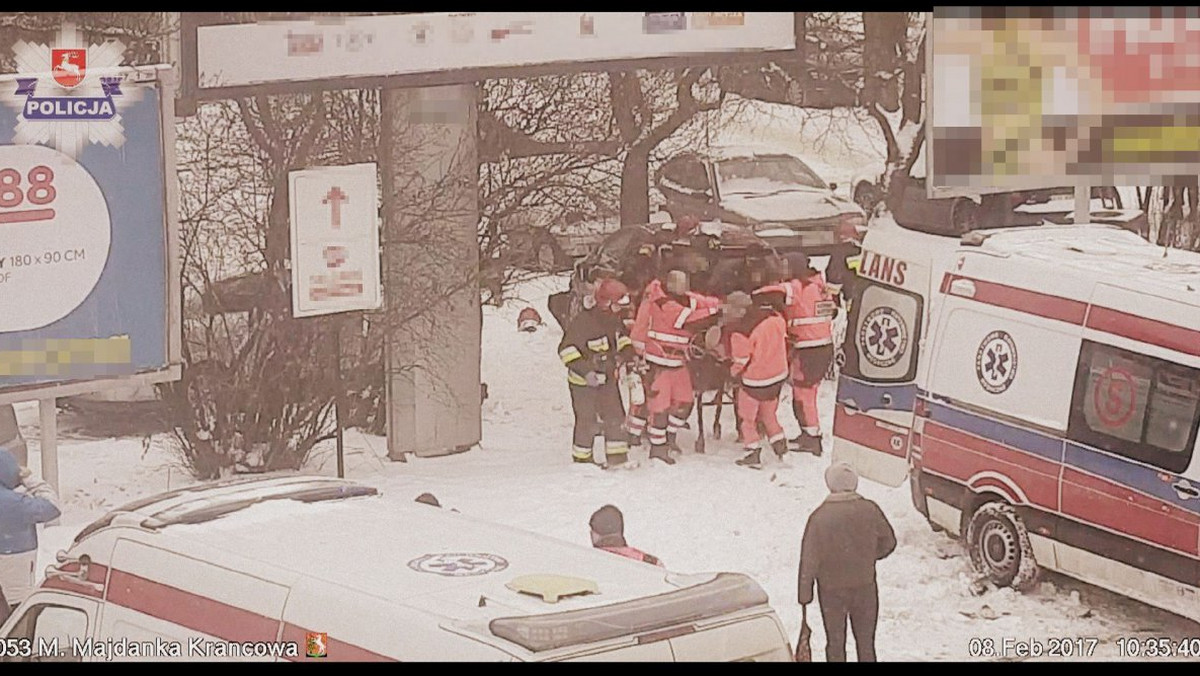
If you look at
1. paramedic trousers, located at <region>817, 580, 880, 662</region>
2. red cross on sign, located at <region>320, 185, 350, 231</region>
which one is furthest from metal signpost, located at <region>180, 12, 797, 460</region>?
paramedic trousers, located at <region>817, 580, 880, 662</region>

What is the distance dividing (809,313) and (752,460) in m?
0.38

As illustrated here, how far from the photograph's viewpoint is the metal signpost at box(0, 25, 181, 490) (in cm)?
507

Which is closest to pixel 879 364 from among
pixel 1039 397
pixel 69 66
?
pixel 1039 397

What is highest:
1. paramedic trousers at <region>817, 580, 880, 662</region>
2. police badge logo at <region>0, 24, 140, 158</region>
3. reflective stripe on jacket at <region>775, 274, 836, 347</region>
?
police badge logo at <region>0, 24, 140, 158</region>

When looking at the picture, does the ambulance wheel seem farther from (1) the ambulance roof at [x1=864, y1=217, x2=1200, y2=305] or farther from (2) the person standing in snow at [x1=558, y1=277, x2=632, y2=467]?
(2) the person standing in snow at [x1=558, y1=277, x2=632, y2=467]

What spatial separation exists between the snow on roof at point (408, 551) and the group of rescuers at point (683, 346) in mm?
468

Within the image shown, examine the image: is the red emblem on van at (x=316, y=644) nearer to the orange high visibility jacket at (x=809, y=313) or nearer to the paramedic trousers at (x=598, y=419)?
the paramedic trousers at (x=598, y=419)

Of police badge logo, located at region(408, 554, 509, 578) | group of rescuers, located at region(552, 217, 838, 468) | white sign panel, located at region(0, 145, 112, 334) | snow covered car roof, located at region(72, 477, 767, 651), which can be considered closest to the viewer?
snow covered car roof, located at region(72, 477, 767, 651)

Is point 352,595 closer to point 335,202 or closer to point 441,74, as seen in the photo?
point 335,202

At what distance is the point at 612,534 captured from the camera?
5.25 metres

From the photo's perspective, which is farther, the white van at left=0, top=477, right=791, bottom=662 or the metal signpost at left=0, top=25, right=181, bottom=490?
the metal signpost at left=0, top=25, right=181, bottom=490

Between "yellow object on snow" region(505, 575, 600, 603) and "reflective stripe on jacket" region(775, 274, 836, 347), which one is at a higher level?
"reflective stripe on jacket" region(775, 274, 836, 347)

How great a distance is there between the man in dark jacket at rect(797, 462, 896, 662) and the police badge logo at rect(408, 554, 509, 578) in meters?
0.79

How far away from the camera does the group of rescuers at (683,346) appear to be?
5.38 metres
